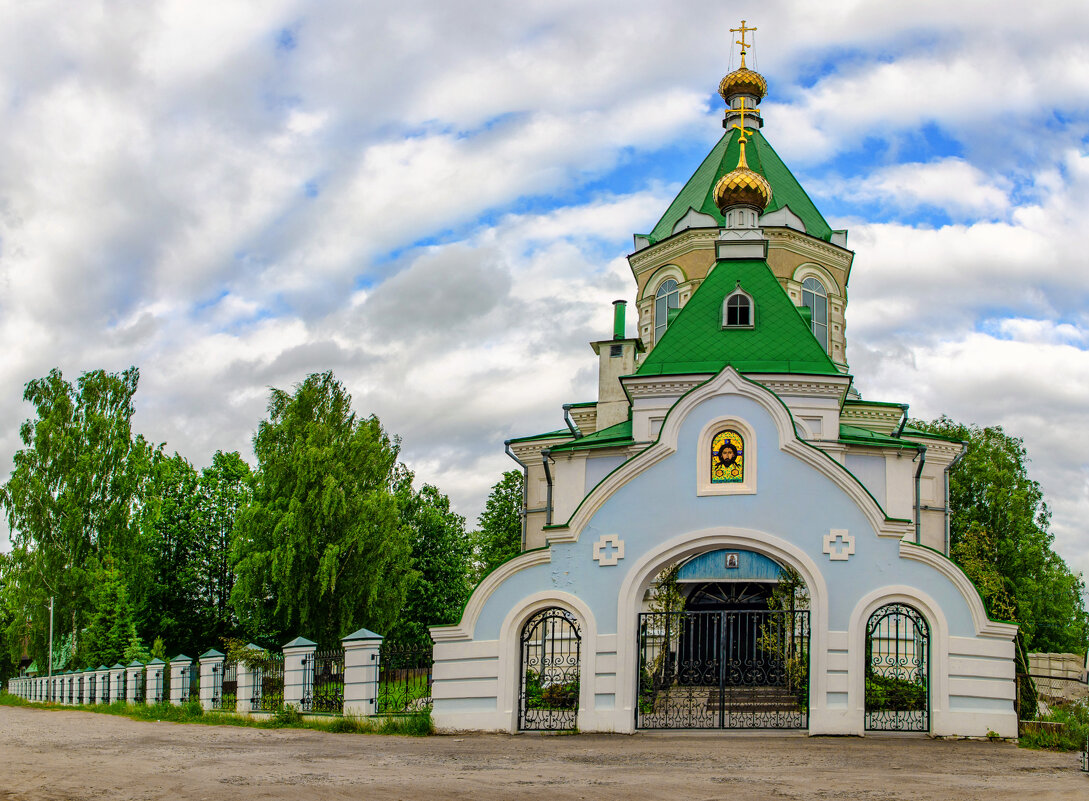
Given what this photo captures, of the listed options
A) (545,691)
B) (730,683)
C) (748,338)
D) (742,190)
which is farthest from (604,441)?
(730,683)

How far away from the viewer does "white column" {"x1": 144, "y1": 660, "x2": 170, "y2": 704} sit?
73.8ft

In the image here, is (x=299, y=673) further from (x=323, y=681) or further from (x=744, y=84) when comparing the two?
(x=744, y=84)

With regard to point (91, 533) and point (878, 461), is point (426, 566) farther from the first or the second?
point (878, 461)

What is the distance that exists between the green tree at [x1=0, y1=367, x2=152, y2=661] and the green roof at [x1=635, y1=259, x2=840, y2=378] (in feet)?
67.4

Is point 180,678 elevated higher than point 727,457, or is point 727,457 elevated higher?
point 727,457

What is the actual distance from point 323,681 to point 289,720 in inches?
27.2

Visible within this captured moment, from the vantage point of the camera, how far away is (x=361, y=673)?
580 inches

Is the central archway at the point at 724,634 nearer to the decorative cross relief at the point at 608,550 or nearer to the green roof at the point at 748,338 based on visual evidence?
the decorative cross relief at the point at 608,550

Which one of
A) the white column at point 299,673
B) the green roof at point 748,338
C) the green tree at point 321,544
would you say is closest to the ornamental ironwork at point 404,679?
the white column at point 299,673

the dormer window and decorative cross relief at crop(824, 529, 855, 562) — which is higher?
the dormer window

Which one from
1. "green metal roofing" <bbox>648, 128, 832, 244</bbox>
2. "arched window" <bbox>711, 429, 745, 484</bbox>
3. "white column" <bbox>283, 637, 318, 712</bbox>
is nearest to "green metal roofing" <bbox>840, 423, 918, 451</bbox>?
"arched window" <bbox>711, 429, 745, 484</bbox>

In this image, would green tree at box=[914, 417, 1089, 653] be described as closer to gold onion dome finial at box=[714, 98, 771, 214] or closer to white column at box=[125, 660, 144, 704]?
gold onion dome finial at box=[714, 98, 771, 214]

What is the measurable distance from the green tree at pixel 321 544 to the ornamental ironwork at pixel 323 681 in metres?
11.4

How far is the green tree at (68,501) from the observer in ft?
107
